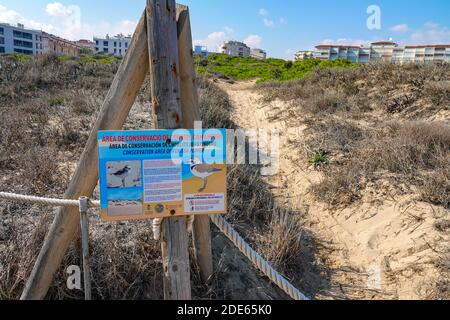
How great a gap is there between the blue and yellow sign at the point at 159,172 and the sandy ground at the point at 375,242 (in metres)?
1.87

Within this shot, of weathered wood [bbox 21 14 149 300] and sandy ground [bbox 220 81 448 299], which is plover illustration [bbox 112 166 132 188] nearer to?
weathered wood [bbox 21 14 149 300]

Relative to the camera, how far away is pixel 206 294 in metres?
2.72

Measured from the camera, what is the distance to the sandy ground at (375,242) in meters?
3.13

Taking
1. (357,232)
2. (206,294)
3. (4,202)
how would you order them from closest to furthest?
(206,294)
(4,202)
(357,232)

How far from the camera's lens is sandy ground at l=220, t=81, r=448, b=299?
123 inches

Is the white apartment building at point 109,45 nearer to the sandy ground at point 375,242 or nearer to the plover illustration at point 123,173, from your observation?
the sandy ground at point 375,242

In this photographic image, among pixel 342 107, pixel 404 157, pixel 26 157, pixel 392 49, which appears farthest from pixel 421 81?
pixel 392 49

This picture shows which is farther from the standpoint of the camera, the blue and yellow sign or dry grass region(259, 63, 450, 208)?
dry grass region(259, 63, 450, 208)

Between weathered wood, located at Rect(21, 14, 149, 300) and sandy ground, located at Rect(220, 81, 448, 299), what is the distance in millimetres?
2278

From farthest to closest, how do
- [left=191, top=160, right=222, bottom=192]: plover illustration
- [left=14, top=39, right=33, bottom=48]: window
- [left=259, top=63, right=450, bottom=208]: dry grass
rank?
1. [left=14, top=39, right=33, bottom=48]: window
2. [left=259, top=63, right=450, bottom=208]: dry grass
3. [left=191, top=160, right=222, bottom=192]: plover illustration

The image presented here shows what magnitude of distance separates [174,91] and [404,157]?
11.9 feet

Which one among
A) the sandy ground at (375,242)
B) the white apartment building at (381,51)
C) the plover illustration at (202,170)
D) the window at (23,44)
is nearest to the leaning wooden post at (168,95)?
the plover illustration at (202,170)

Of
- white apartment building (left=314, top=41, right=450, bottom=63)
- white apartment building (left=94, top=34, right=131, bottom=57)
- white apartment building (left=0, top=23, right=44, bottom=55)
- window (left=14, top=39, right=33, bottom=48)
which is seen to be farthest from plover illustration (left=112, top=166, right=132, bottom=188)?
white apartment building (left=94, top=34, right=131, bottom=57)

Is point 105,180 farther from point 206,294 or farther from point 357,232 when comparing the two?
point 357,232
